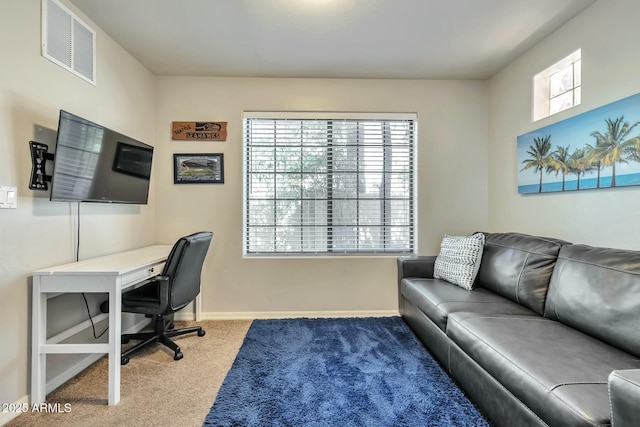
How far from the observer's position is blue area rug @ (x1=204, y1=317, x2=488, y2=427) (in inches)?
61.7

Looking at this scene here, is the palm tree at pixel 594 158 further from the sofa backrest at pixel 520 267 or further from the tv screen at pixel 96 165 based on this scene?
the tv screen at pixel 96 165

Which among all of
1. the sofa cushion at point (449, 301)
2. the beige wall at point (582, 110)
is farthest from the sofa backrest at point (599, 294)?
the beige wall at point (582, 110)

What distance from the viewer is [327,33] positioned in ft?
7.51

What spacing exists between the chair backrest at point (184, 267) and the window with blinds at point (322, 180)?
77cm

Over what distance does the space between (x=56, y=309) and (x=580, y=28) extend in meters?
4.13

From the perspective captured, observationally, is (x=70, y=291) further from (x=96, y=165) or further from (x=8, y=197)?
(x=96, y=165)

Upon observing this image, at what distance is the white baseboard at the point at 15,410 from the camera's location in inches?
61.1

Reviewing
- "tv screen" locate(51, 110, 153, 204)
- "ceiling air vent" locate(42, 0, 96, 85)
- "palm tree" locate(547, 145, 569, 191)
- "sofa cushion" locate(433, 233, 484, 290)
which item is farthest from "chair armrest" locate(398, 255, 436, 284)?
"ceiling air vent" locate(42, 0, 96, 85)

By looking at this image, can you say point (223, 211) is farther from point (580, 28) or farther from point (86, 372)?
point (580, 28)

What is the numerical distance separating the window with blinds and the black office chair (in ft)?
2.72

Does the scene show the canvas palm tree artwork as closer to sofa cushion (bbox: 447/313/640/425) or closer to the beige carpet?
Answer: sofa cushion (bbox: 447/313/640/425)

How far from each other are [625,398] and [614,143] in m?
1.70

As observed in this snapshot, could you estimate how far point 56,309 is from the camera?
191 centimetres

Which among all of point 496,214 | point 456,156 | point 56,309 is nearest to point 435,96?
point 456,156
